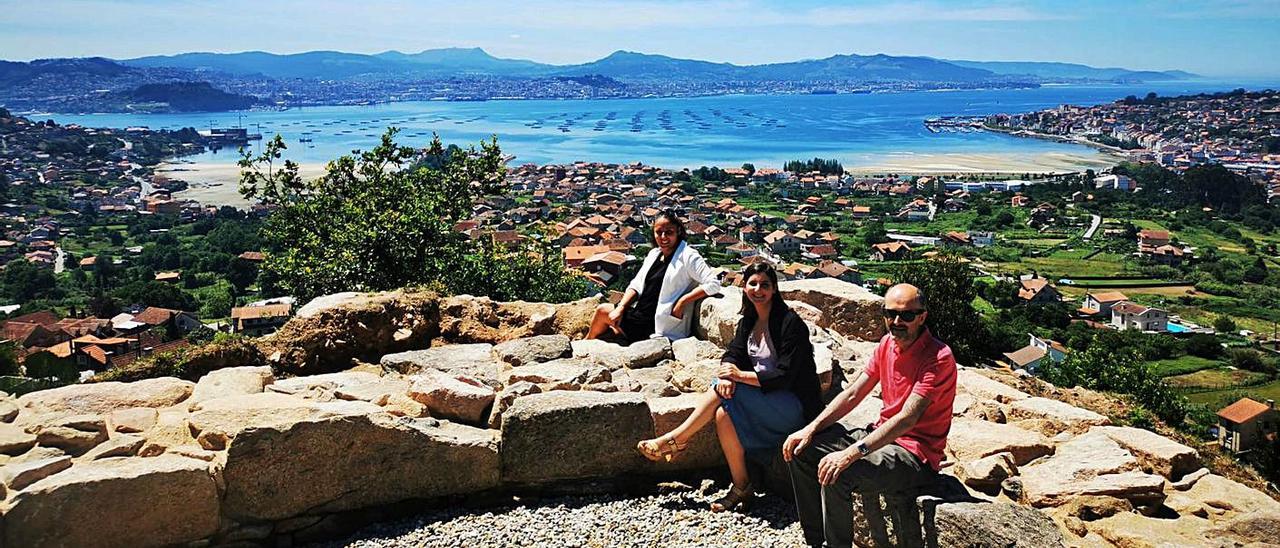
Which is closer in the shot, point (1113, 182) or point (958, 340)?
point (958, 340)

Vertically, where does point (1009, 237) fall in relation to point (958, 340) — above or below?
below

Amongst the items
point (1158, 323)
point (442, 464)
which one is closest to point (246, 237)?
point (1158, 323)

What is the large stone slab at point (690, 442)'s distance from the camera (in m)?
5.33

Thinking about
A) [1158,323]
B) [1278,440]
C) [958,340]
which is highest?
[958,340]

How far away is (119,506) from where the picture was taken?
449 centimetres

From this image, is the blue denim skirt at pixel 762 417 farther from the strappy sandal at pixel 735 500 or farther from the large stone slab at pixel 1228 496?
the large stone slab at pixel 1228 496

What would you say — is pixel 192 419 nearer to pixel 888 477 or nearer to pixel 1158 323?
pixel 888 477

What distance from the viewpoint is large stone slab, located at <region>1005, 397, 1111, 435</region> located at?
18.7ft

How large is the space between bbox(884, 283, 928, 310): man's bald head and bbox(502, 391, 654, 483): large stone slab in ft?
5.56

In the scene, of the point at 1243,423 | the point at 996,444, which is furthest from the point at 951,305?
the point at 1243,423

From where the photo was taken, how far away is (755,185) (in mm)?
92562

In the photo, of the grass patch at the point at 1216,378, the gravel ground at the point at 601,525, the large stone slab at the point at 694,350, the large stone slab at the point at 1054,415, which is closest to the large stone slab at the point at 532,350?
the large stone slab at the point at 694,350

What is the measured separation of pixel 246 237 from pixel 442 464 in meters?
55.9

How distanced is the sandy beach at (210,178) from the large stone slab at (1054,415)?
6277 cm
